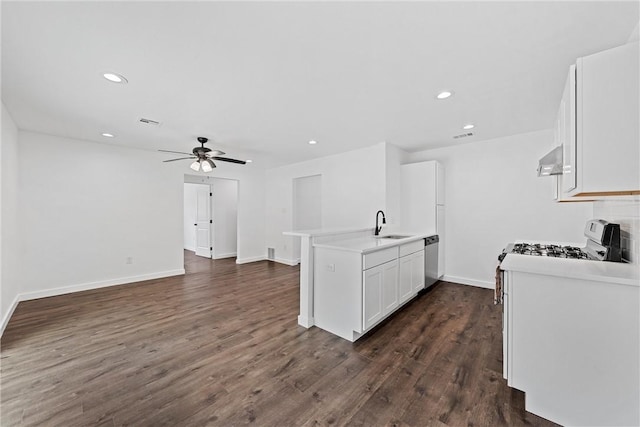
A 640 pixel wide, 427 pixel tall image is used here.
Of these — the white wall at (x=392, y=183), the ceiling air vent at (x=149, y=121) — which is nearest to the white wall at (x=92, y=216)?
the ceiling air vent at (x=149, y=121)

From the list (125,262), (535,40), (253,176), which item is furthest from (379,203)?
(125,262)

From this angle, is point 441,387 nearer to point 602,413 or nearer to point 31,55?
point 602,413

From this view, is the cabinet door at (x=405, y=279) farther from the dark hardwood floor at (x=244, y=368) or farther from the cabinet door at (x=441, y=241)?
the cabinet door at (x=441, y=241)

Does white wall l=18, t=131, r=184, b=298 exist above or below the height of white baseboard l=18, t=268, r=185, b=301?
above

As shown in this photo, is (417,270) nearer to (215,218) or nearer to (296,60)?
(296,60)

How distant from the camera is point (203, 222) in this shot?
754cm

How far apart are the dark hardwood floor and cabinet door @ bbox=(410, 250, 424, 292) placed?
29 cm

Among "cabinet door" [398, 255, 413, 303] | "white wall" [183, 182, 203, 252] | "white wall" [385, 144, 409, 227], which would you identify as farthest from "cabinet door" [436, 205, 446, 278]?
"white wall" [183, 182, 203, 252]

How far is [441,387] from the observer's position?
1886 mm

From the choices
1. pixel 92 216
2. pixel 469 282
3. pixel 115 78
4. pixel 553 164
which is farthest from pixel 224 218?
pixel 553 164

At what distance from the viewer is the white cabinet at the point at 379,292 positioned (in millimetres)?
2535

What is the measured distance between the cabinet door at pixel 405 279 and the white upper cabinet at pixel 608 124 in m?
2.03

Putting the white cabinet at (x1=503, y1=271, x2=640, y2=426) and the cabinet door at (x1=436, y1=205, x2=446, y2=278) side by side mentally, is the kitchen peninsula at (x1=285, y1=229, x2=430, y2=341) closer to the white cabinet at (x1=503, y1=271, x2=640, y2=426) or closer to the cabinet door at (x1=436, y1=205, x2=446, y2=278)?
the white cabinet at (x1=503, y1=271, x2=640, y2=426)

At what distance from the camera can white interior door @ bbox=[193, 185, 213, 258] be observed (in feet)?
24.1
